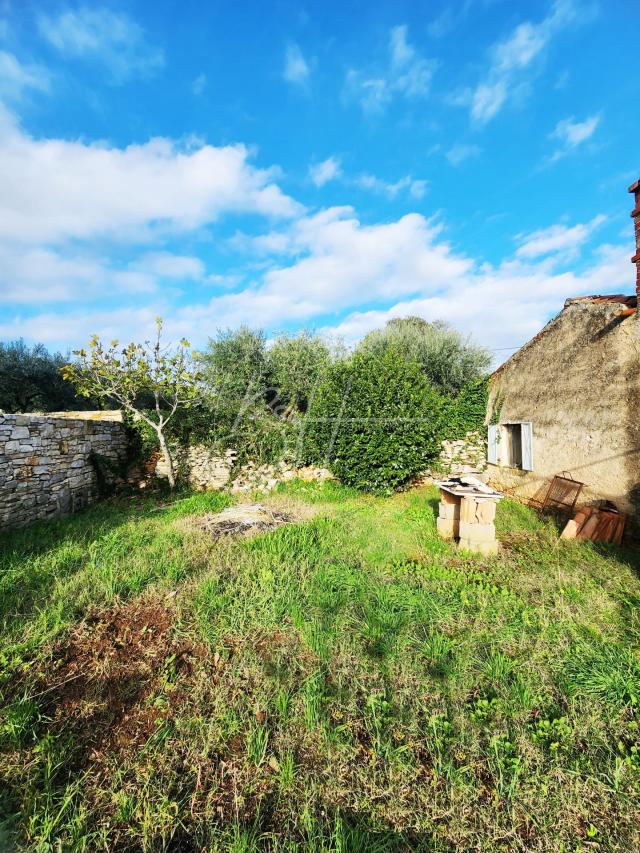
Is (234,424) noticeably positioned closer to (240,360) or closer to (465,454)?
(240,360)

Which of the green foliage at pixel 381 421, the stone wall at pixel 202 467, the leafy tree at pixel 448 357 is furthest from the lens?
the leafy tree at pixel 448 357

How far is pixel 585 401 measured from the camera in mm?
6434

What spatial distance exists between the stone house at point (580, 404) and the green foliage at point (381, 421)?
2034mm

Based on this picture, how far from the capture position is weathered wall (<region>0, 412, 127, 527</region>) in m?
6.15

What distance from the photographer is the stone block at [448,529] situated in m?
5.46

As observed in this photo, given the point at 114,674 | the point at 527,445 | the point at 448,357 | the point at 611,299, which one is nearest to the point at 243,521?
the point at 114,674

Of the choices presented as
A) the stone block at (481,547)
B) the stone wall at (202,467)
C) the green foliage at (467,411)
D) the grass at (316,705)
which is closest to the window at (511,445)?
the green foliage at (467,411)

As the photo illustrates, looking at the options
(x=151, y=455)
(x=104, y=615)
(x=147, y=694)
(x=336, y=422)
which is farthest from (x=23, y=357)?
(x=147, y=694)

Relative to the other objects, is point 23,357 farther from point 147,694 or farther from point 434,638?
point 434,638

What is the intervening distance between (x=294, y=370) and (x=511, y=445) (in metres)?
7.54

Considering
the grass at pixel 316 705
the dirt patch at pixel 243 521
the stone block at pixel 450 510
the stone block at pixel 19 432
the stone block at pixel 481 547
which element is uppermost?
the stone block at pixel 19 432

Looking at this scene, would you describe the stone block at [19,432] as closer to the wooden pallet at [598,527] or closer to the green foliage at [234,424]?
the green foliage at [234,424]

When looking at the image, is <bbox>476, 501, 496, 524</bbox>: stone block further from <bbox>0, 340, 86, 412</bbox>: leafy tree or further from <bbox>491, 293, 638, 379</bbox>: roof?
<bbox>0, 340, 86, 412</bbox>: leafy tree

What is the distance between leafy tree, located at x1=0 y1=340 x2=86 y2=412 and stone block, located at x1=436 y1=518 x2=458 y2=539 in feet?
45.8
